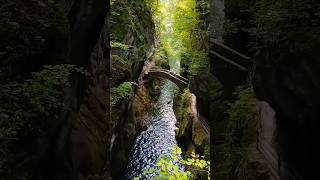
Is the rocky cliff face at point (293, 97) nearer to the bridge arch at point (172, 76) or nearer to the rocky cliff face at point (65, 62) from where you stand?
the rocky cliff face at point (65, 62)

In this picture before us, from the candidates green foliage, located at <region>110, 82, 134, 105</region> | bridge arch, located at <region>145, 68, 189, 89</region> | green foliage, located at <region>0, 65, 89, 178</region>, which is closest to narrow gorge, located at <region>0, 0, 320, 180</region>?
green foliage, located at <region>0, 65, 89, 178</region>

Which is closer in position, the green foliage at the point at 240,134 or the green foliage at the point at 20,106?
the green foliage at the point at 20,106

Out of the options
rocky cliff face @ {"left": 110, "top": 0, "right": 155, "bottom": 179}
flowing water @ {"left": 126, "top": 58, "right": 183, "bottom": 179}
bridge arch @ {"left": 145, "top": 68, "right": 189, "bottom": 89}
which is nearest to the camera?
rocky cliff face @ {"left": 110, "top": 0, "right": 155, "bottom": 179}

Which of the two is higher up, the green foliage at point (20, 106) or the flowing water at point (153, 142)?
the green foliage at point (20, 106)

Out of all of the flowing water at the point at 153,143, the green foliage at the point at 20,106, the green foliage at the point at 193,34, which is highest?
the green foliage at the point at 193,34

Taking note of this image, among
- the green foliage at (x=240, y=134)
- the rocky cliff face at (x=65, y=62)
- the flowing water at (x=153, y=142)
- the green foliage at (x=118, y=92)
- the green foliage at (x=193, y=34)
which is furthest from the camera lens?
the flowing water at (x=153, y=142)

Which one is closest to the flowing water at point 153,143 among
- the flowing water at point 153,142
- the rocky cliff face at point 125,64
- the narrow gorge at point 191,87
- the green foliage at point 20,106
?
the flowing water at point 153,142

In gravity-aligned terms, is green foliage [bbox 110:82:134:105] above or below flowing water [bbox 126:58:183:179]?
above

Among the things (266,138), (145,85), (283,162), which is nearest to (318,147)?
(283,162)

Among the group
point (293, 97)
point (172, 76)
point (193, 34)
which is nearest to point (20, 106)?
point (293, 97)

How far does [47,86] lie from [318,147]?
4.91 m

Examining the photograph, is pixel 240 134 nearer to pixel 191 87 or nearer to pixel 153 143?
pixel 191 87

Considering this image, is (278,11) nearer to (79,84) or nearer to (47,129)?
(47,129)

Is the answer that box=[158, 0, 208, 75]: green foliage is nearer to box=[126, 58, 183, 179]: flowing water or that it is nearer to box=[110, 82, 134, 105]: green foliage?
box=[110, 82, 134, 105]: green foliage
